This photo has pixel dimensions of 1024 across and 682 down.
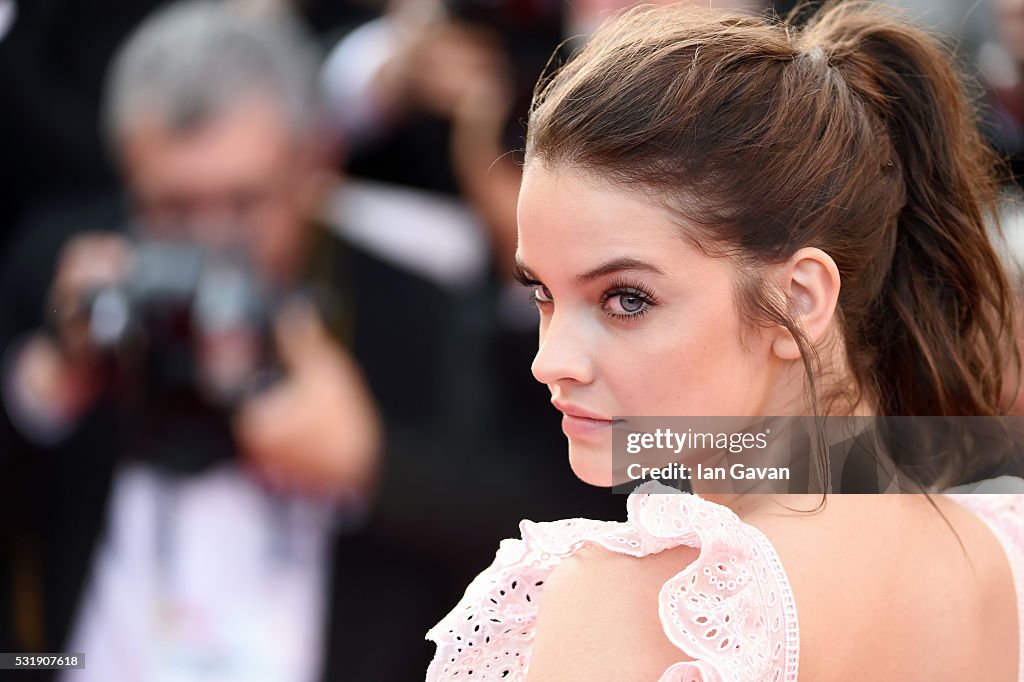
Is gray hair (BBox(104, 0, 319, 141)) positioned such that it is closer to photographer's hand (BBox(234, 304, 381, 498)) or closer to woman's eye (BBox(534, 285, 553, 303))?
photographer's hand (BBox(234, 304, 381, 498))

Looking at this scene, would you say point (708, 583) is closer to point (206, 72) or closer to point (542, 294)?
point (542, 294)

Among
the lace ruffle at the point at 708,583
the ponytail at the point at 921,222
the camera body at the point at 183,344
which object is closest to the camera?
the lace ruffle at the point at 708,583

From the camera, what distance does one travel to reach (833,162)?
3.08ft

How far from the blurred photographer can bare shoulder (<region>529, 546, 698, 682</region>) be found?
1.53 m

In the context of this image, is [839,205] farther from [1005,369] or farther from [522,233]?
[1005,369]

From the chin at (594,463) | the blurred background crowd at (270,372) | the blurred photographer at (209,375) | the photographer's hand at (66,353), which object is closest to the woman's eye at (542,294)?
the chin at (594,463)

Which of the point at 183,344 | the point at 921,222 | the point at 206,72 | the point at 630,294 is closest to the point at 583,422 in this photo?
the point at 630,294

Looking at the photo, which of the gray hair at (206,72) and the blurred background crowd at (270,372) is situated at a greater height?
the gray hair at (206,72)

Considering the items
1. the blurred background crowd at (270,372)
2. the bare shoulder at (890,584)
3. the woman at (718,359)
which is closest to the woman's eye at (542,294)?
the woman at (718,359)

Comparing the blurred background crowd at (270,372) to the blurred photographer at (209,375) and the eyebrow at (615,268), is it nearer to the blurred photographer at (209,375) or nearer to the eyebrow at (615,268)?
the blurred photographer at (209,375)

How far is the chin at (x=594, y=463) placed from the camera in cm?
92

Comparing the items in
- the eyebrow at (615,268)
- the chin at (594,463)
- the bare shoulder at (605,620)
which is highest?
the eyebrow at (615,268)

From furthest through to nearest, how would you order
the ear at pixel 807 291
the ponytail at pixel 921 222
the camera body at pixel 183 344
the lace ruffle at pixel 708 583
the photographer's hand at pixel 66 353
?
1. the photographer's hand at pixel 66 353
2. the camera body at pixel 183 344
3. the ponytail at pixel 921 222
4. the ear at pixel 807 291
5. the lace ruffle at pixel 708 583

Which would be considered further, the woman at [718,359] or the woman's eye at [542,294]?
the woman's eye at [542,294]
